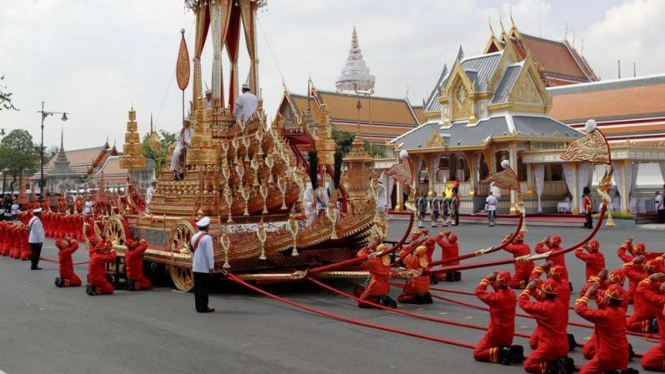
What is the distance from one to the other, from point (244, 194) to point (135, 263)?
2.21 metres

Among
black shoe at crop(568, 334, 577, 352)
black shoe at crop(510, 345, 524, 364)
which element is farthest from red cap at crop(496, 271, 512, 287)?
black shoe at crop(568, 334, 577, 352)

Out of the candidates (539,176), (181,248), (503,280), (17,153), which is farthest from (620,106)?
(17,153)

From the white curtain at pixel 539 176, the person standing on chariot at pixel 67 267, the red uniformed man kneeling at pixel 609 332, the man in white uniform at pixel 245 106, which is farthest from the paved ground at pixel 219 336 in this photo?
the white curtain at pixel 539 176

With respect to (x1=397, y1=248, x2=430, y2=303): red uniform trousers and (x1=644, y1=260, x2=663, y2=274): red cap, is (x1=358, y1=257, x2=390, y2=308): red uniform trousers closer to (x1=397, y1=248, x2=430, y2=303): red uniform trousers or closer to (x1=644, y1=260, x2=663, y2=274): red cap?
(x1=397, y1=248, x2=430, y2=303): red uniform trousers

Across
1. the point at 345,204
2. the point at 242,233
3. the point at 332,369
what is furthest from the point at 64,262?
the point at 332,369

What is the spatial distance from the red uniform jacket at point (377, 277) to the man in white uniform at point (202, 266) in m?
2.16

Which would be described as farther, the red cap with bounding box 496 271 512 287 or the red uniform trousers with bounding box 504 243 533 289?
the red uniform trousers with bounding box 504 243 533 289

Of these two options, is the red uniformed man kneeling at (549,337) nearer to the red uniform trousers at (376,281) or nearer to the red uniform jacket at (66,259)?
the red uniform trousers at (376,281)

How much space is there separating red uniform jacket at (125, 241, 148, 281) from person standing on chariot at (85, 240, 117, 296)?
0.29 meters

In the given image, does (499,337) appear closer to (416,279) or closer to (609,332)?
(609,332)

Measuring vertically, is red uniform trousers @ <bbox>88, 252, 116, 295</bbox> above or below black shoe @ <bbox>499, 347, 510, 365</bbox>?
above

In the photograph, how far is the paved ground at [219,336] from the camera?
6168mm

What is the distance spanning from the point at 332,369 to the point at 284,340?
1.26 m

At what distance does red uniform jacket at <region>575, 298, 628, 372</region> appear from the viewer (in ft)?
17.8
